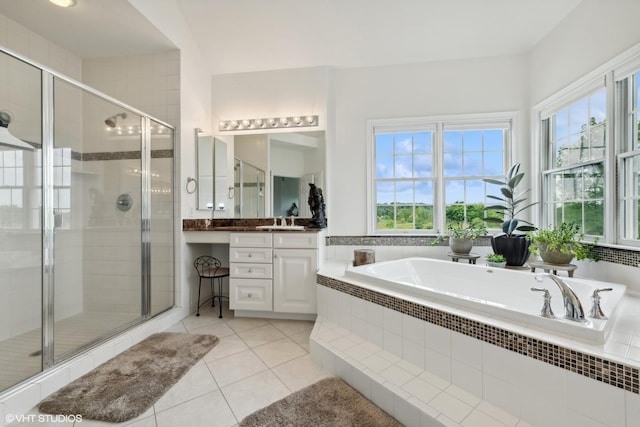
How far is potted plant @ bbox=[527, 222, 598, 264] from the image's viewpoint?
86.7 inches

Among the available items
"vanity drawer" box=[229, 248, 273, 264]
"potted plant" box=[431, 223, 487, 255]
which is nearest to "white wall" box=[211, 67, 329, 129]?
"vanity drawer" box=[229, 248, 273, 264]

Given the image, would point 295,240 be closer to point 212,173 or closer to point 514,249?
point 212,173

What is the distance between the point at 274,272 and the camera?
8.76 feet

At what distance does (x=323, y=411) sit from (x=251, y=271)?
150 cm

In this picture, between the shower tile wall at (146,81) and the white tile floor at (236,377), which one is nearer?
the white tile floor at (236,377)

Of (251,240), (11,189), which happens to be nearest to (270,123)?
(251,240)

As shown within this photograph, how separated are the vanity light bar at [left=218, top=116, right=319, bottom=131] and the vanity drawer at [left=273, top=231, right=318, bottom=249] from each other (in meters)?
1.34

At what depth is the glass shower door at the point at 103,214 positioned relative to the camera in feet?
7.80

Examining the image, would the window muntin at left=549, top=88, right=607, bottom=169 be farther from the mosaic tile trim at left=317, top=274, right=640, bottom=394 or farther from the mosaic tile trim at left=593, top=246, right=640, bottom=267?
the mosaic tile trim at left=317, top=274, right=640, bottom=394

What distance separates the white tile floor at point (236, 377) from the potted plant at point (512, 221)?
2.00 meters

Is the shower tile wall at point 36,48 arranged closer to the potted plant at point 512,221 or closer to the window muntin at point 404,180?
the window muntin at point 404,180

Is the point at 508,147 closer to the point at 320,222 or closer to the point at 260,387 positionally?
the point at 320,222

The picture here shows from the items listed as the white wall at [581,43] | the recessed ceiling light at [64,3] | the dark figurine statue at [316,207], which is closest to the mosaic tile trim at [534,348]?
the dark figurine statue at [316,207]

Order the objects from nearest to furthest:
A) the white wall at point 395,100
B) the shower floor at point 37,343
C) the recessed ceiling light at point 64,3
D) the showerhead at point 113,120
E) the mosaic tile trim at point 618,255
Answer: the shower floor at point 37,343 → the mosaic tile trim at point 618,255 → the recessed ceiling light at point 64,3 → the showerhead at point 113,120 → the white wall at point 395,100
